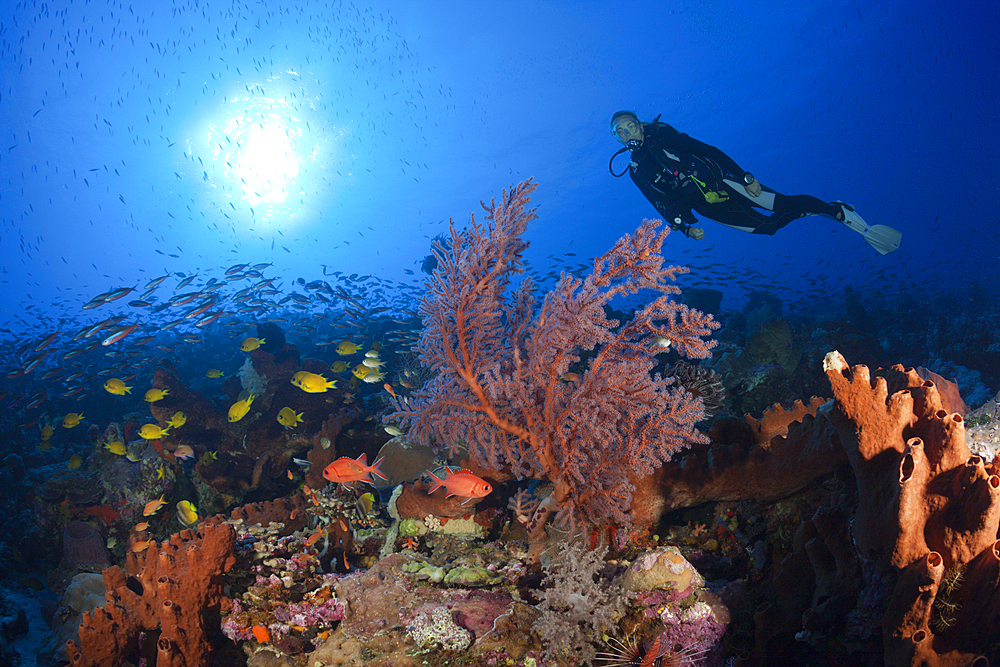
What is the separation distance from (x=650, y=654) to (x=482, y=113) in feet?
155

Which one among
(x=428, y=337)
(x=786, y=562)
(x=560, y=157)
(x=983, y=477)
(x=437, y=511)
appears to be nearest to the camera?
(x=983, y=477)

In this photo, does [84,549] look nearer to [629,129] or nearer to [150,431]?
[150,431]

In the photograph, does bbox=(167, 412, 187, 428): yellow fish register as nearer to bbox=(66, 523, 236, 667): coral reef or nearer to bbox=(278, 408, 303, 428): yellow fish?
bbox=(278, 408, 303, 428): yellow fish

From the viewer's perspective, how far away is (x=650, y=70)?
35844 millimetres

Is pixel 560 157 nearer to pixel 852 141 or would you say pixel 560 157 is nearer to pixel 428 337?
pixel 852 141

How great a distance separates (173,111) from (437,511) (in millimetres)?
51321

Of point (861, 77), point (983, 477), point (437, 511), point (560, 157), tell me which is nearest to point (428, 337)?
point (437, 511)

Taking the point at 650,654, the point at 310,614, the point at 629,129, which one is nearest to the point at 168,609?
the point at 310,614

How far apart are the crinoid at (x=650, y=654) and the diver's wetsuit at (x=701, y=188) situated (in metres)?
6.96

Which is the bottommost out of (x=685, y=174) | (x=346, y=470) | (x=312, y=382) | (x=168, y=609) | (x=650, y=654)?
(x=650, y=654)

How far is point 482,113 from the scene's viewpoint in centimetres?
4178

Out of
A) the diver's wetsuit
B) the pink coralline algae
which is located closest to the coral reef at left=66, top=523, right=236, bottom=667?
the pink coralline algae

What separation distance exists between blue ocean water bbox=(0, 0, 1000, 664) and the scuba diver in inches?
506

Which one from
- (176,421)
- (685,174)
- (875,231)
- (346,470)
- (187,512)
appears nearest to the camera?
(346,470)
